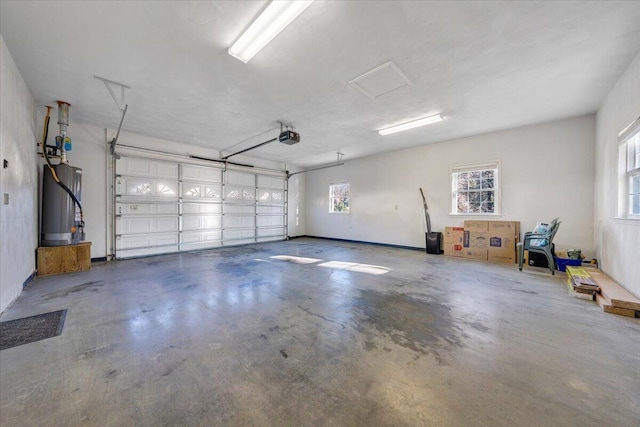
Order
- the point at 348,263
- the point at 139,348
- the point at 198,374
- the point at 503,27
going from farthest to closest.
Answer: the point at 348,263 < the point at 503,27 < the point at 139,348 < the point at 198,374

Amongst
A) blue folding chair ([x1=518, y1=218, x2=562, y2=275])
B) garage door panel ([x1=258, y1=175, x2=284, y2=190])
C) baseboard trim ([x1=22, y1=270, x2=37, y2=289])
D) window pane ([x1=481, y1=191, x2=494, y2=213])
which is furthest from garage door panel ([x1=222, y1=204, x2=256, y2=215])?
blue folding chair ([x1=518, y1=218, x2=562, y2=275])

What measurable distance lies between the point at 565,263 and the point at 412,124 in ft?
13.0

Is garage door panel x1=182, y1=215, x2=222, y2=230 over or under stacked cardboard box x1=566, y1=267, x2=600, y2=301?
over

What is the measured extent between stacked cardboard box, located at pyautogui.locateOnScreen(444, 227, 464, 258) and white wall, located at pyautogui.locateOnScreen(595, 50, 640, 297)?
2271 mm

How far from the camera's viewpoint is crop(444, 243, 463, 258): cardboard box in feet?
19.4

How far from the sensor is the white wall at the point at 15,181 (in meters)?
2.64

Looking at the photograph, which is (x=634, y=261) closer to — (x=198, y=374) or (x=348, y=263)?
(x=348, y=263)

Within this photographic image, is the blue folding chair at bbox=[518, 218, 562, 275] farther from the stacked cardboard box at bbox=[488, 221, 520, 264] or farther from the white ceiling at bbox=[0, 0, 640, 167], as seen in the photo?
the white ceiling at bbox=[0, 0, 640, 167]

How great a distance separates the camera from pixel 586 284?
3.03 m

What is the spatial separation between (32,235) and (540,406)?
653 centimetres

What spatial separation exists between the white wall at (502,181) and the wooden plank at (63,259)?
7.06 meters

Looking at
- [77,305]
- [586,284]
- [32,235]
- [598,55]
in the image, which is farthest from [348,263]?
[32,235]

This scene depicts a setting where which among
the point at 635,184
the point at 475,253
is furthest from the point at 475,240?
the point at 635,184

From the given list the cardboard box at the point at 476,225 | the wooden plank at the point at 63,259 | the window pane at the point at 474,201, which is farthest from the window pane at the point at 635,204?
the wooden plank at the point at 63,259
